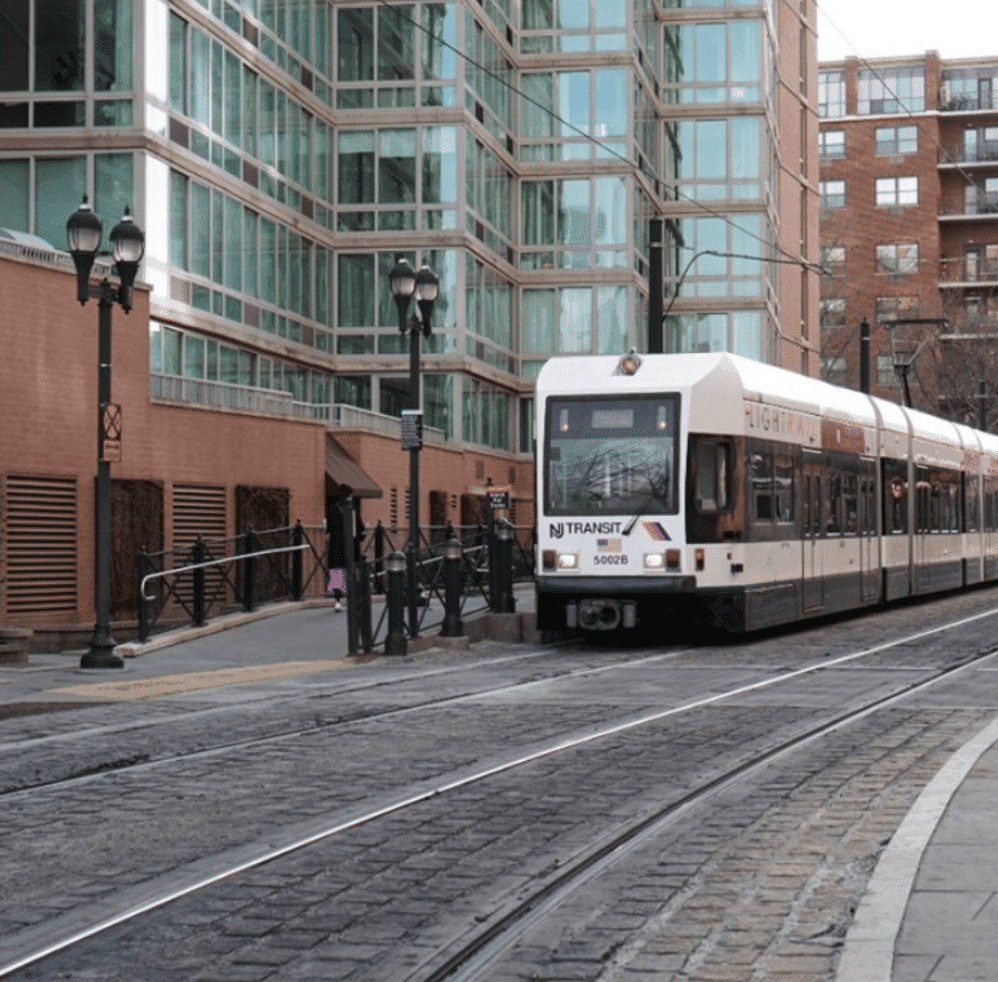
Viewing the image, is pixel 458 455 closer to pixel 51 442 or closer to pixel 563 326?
pixel 563 326

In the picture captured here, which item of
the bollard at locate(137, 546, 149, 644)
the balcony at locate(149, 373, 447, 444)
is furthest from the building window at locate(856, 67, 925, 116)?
the bollard at locate(137, 546, 149, 644)

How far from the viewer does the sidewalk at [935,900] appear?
6.08 meters

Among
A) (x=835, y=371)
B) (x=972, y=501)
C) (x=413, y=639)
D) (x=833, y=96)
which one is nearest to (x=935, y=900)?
(x=413, y=639)

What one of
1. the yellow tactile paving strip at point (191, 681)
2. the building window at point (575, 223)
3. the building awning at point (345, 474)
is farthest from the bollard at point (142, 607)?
the building window at point (575, 223)

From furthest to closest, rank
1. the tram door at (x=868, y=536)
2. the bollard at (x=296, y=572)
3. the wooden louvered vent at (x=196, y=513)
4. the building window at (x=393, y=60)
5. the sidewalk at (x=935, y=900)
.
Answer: the building window at (x=393, y=60) < the tram door at (x=868, y=536) < the wooden louvered vent at (x=196, y=513) < the bollard at (x=296, y=572) < the sidewalk at (x=935, y=900)

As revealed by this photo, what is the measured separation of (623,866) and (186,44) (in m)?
29.7

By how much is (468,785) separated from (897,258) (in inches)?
3741

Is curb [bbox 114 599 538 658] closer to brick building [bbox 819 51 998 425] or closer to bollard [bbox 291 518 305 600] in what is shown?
bollard [bbox 291 518 305 600]

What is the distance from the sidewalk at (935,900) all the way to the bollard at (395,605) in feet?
41.3

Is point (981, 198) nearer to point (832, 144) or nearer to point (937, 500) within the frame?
point (832, 144)

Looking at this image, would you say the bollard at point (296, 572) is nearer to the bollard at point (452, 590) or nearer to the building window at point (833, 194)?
the bollard at point (452, 590)

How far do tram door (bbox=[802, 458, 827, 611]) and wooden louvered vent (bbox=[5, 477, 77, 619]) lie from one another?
9.46m

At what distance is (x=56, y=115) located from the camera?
3441cm

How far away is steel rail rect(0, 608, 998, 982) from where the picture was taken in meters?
6.95
